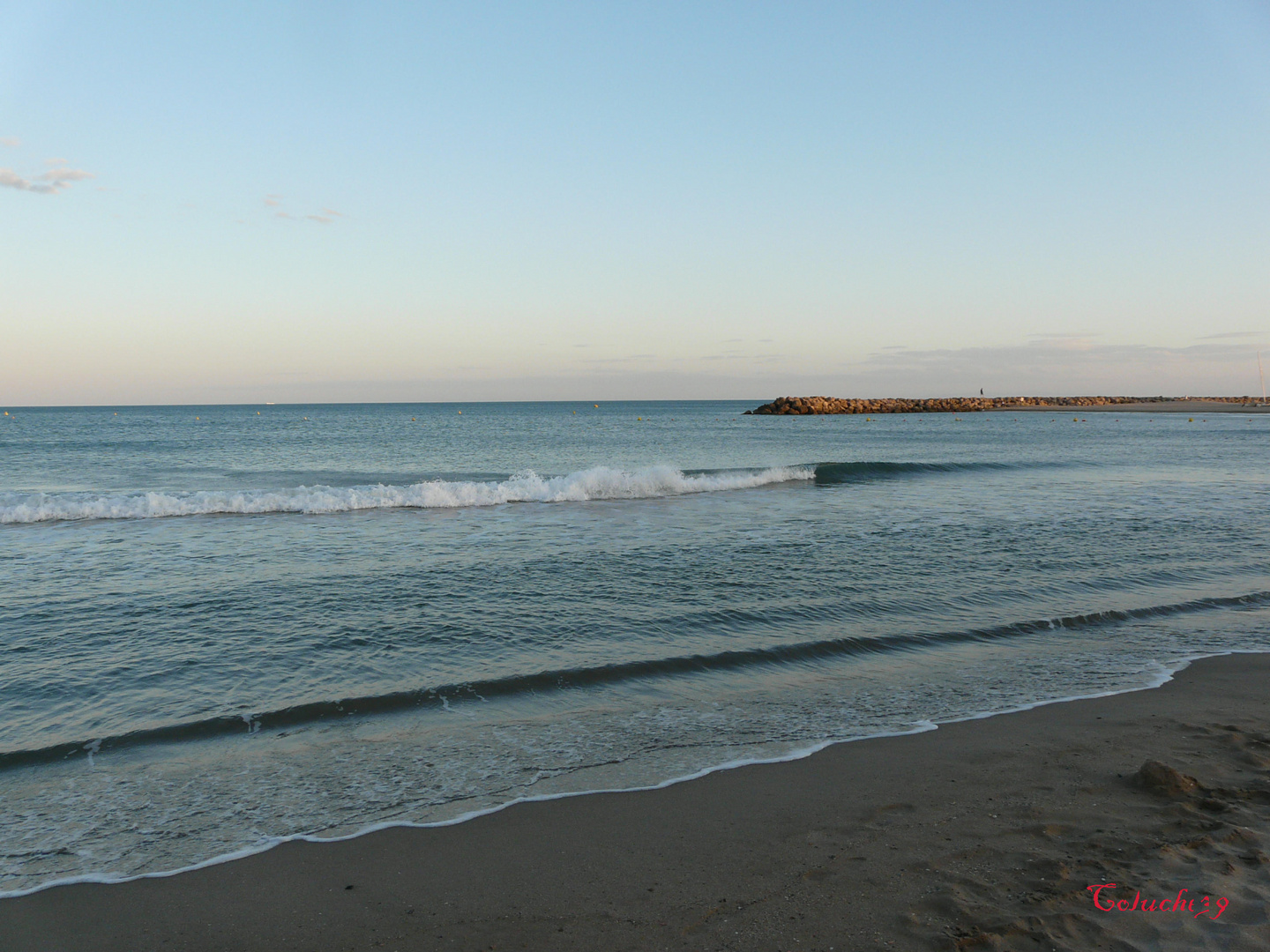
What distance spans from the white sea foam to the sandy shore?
52.2 feet

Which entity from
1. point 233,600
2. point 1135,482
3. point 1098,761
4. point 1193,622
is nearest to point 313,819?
point 1098,761

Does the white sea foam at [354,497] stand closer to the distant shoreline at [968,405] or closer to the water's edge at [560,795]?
the water's edge at [560,795]

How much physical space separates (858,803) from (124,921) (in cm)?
431

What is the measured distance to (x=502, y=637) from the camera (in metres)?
8.91

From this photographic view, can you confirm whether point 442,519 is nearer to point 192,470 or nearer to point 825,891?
point 825,891

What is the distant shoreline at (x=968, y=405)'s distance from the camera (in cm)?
10300

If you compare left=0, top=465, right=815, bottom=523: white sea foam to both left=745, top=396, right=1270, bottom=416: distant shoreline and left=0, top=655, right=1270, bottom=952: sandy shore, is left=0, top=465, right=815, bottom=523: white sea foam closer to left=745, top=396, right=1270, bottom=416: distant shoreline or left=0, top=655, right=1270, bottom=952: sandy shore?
left=0, top=655, right=1270, bottom=952: sandy shore

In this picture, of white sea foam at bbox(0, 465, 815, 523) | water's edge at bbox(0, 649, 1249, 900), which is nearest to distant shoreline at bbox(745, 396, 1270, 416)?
white sea foam at bbox(0, 465, 815, 523)

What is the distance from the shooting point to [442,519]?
59.6 ft

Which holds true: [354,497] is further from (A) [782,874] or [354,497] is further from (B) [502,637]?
(A) [782,874]
